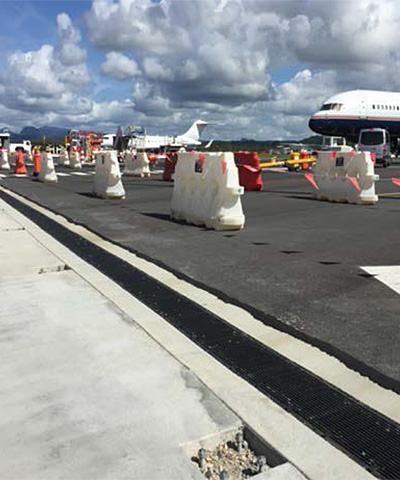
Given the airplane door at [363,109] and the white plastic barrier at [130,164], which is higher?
the airplane door at [363,109]

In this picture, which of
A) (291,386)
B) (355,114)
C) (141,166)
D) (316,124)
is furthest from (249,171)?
(355,114)

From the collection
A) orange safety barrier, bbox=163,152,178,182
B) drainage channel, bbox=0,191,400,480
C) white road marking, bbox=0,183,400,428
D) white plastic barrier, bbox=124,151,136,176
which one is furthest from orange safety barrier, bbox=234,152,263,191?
drainage channel, bbox=0,191,400,480

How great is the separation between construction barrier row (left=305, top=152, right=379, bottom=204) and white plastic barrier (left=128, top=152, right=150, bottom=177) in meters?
12.2

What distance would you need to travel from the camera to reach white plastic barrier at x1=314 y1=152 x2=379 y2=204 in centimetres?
1187

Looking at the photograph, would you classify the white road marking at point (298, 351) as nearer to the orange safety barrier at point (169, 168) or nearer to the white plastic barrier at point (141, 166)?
the orange safety barrier at point (169, 168)

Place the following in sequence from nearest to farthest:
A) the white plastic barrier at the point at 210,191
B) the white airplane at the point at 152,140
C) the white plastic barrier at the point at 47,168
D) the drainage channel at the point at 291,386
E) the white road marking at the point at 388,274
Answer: the drainage channel at the point at 291,386 → the white road marking at the point at 388,274 → the white plastic barrier at the point at 210,191 → the white plastic barrier at the point at 47,168 → the white airplane at the point at 152,140

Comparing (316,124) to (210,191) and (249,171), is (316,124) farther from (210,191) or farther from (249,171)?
(210,191)

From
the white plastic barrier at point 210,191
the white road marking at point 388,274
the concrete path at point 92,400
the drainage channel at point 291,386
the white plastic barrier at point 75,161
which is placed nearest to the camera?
the concrete path at point 92,400

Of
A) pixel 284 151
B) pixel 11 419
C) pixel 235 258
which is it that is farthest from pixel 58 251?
pixel 284 151

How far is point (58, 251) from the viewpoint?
6426mm

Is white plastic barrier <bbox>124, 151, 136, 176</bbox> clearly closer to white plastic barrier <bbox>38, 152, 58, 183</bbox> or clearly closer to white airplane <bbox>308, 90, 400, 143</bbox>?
white plastic barrier <bbox>38, 152, 58, 183</bbox>

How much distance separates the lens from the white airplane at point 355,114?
117ft

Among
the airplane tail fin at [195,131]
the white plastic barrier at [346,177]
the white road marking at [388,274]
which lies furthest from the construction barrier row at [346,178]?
the airplane tail fin at [195,131]

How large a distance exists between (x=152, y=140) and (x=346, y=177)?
63264 mm
